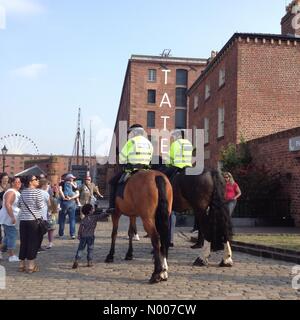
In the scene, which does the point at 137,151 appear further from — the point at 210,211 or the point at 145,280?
the point at 145,280

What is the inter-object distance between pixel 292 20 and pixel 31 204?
23.0 meters

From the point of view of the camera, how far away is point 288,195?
55.9 feet

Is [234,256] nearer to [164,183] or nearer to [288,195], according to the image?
[164,183]

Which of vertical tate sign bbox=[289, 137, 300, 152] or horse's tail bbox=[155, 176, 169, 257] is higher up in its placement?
vertical tate sign bbox=[289, 137, 300, 152]

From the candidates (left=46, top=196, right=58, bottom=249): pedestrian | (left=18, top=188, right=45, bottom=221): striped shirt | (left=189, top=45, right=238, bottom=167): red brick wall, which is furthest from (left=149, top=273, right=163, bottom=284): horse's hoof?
(left=189, top=45, right=238, bottom=167): red brick wall

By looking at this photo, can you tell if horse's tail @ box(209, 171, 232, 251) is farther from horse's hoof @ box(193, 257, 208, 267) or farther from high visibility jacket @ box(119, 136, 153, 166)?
high visibility jacket @ box(119, 136, 153, 166)

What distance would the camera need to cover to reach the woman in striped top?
7.96 meters

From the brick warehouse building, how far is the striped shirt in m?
47.2

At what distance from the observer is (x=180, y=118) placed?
188 ft

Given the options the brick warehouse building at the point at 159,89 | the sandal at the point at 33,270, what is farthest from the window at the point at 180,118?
the sandal at the point at 33,270

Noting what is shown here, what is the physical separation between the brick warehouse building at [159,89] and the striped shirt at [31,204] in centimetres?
4719
